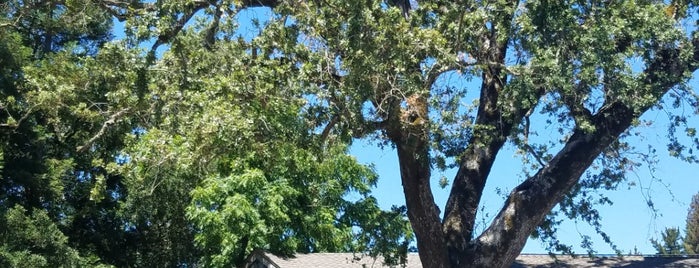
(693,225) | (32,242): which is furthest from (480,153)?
(693,225)

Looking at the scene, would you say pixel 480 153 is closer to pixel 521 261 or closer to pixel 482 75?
pixel 482 75

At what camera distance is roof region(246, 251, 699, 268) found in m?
17.8

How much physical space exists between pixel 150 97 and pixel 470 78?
491 cm

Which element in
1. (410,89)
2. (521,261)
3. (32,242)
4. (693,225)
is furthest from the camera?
(693,225)

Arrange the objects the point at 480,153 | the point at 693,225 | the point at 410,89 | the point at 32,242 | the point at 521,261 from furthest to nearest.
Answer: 1. the point at 693,225
2. the point at 32,242
3. the point at 521,261
4. the point at 480,153
5. the point at 410,89

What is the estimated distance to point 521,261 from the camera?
19.2 metres

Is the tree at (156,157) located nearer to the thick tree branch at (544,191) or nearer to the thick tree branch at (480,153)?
the thick tree branch at (480,153)

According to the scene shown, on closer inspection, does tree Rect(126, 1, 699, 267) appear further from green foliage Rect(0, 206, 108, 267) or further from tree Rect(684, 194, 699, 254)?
tree Rect(684, 194, 699, 254)

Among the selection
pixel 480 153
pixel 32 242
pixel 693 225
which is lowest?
pixel 480 153

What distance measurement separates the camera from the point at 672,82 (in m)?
12.7

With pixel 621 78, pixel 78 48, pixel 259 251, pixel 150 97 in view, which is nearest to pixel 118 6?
pixel 150 97

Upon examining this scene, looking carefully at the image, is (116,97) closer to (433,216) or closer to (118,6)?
(118,6)

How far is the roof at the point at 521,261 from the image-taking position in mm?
17766

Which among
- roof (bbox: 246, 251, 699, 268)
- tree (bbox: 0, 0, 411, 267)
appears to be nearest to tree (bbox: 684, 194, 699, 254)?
tree (bbox: 0, 0, 411, 267)
